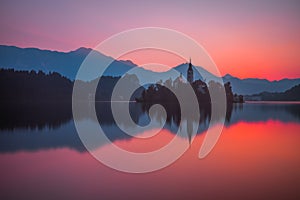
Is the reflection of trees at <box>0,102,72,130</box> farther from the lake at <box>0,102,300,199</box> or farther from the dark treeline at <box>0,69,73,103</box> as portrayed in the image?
the dark treeline at <box>0,69,73,103</box>

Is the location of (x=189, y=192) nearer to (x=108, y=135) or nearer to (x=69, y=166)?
(x=69, y=166)

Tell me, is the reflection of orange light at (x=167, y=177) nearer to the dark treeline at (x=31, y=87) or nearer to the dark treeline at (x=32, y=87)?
the dark treeline at (x=32, y=87)

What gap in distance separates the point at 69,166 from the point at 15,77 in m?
127

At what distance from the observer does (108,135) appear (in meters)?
23.6

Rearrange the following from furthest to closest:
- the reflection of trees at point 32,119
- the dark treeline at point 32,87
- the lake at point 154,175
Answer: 1. the dark treeline at point 32,87
2. the reflection of trees at point 32,119
3. the lake at point 154,175

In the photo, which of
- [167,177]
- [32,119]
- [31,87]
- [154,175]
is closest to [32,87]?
[31,87]

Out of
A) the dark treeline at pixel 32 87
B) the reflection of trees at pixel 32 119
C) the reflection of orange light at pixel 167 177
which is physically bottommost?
the reflection of orange light at pixel 167 177

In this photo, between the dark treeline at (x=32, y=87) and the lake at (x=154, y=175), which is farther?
the dark treeline at (x=32, y=87)

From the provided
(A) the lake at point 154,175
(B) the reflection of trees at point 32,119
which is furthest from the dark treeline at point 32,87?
(A) the lake at point 154,175

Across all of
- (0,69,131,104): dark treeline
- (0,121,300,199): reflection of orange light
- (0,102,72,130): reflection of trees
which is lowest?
(0,121,300,199): reflection of orange light

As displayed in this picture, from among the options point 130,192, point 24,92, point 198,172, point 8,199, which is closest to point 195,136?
point 198,172

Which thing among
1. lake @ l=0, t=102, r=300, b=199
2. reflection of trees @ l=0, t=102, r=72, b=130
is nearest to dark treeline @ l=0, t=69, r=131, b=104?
reflection of trees @ l=0, t=102, r=72, b=130

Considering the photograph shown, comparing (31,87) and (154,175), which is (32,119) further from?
(31,87)

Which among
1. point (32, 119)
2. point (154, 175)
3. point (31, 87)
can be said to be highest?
point (31, 87)
